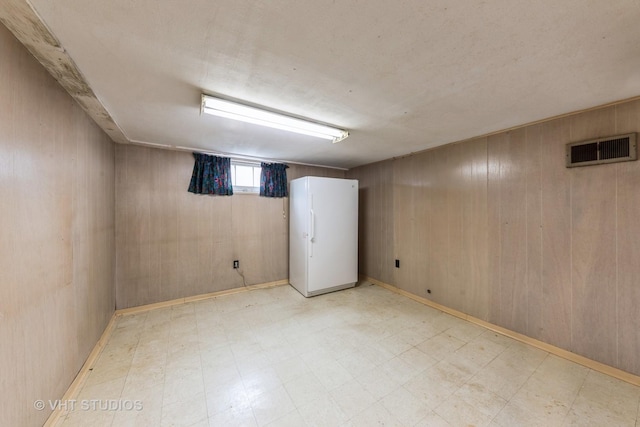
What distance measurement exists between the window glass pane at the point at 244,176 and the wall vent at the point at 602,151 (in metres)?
3.83

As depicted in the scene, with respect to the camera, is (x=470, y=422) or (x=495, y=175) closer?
(x=470, y=422)

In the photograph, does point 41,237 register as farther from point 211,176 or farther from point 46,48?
point 211,176

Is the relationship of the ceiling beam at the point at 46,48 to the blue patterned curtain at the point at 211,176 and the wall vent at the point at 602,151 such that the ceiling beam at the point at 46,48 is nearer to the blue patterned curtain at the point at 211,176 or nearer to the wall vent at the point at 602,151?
the blue patterned curtain at the point at 211,176

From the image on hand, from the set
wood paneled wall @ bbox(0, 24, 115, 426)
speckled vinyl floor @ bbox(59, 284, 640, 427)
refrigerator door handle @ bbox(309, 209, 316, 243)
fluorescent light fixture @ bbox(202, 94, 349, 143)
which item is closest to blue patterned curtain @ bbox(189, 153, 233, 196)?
wood paneled wall @ bbox(0, 24, 115, 426)

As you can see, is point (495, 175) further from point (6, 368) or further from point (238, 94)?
point (6, 368)

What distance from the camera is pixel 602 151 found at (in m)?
1.83

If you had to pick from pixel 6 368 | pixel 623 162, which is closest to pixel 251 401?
pixel 6 368

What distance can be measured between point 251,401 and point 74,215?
1932mm

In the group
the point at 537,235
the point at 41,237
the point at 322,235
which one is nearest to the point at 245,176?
the point at 322,235

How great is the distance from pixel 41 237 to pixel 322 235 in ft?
9.16

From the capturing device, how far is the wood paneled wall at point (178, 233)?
2.87 meters

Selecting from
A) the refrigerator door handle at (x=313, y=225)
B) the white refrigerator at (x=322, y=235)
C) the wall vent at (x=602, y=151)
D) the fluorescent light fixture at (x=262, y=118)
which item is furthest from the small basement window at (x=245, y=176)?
the wall vent at (x=602, y=151)

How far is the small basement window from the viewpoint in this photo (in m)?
3.61

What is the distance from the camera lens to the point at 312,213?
11.3 feet
